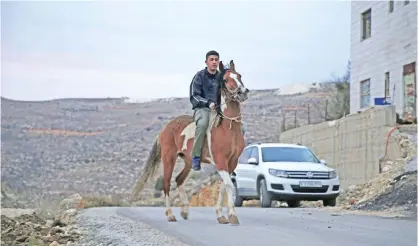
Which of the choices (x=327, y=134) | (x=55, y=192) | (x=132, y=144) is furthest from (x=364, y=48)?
(x=132, y=144)

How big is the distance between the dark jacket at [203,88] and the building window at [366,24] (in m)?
23.2

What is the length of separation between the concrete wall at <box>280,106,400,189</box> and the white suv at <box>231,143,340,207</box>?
147 inches

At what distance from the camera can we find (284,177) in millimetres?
19406

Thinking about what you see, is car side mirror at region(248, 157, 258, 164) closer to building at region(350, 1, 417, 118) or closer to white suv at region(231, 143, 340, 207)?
white suv at region(231, 143, 340, 207)

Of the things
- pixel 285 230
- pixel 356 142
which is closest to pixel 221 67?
pixel 285 230

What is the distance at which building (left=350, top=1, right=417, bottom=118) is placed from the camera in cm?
2888

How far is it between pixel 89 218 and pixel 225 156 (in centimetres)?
389

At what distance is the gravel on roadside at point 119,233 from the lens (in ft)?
32.9

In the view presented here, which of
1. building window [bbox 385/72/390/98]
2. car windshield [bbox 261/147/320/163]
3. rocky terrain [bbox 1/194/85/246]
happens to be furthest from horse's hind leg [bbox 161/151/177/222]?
building window [bbox 385/72/390/98]

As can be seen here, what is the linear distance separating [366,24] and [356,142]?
10377 mm

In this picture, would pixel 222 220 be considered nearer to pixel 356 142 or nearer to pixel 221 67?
pixel 221 67

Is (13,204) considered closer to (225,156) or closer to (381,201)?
(381,201)

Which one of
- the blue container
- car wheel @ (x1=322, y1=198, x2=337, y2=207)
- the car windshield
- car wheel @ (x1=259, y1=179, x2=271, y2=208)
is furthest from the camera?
the blue container

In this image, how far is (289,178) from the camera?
1944 centimetres
